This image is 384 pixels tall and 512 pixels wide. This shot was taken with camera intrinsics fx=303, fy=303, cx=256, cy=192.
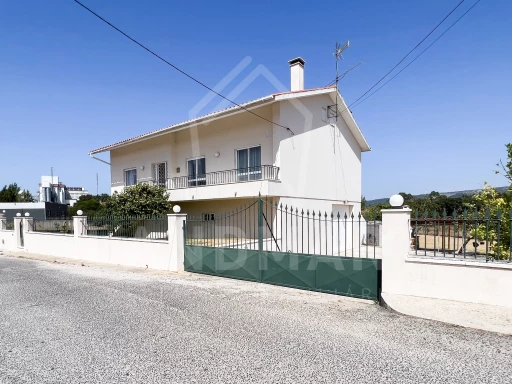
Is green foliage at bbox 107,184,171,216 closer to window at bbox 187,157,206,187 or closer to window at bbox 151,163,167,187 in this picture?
window at bbox 187,157,206,187

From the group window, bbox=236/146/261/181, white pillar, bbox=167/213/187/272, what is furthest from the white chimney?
white pillar, bbox=167/213/187/272

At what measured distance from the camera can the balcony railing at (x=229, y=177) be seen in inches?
513

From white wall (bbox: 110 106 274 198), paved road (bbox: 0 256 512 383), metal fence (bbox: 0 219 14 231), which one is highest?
white wall (bbox: 110 106 274 198)

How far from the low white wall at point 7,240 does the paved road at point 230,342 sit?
12.6 metres

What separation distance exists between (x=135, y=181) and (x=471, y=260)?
19271mm

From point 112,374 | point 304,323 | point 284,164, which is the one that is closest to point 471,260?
point 304,323

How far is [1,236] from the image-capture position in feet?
58.0

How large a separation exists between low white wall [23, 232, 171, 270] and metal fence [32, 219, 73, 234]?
0.27 m

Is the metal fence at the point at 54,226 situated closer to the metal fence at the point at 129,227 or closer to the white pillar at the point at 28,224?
the white pillar at the point at 28,224

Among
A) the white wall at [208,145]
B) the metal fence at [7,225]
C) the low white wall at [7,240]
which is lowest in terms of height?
the low white wall at [7,240]

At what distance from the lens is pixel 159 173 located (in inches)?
736

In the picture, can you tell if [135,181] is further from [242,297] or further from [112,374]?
[112,374]

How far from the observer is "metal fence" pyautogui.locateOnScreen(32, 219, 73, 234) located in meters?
13.8

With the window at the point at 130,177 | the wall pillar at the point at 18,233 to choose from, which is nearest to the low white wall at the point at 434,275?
the window at the point at 130,177
